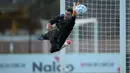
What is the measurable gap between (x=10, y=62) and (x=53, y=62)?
1096mm

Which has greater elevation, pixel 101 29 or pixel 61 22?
pixel 61 22

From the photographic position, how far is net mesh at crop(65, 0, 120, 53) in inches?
508

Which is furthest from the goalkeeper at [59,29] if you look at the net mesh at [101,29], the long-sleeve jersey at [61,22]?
the net mesh at [101,29]

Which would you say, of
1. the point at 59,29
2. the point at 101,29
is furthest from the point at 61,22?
the point at 101,29

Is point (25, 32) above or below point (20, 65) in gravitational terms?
above

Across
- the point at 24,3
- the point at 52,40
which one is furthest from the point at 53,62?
the point at 52,40

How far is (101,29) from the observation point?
1320cm

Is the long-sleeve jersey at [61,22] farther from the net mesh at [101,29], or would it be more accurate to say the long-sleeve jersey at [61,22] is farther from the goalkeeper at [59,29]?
the net mesh at [101,29]

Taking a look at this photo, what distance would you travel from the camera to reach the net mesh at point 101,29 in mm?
12898

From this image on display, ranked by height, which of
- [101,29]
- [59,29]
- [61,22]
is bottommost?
[101,29]

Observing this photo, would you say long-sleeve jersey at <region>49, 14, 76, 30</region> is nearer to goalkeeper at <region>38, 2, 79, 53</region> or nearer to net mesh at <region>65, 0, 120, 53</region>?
goalkeeper at <region>38, 2, 79, 53</region>

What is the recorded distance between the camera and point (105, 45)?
13250 millimetres

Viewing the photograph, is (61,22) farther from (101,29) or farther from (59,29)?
(101,29)

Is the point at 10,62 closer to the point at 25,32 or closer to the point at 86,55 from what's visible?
the point at 25,32
